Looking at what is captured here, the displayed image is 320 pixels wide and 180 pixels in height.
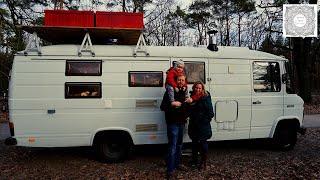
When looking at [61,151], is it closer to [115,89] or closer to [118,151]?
[118,151]

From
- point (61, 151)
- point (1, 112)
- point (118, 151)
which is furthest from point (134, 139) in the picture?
point (1, 112)

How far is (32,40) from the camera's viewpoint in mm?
7910

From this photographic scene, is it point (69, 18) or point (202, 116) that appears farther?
point (69, 18)

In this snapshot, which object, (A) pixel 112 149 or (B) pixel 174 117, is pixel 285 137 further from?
(A) pixel 112 149

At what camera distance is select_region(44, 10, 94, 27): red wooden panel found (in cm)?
773

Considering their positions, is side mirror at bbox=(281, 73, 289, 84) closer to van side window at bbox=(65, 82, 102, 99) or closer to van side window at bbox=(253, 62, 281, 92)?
van side window at bbox=(253, 62, 281, 92)

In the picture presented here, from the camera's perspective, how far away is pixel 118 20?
26.0 ft

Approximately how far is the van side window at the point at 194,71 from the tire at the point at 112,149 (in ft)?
6.40

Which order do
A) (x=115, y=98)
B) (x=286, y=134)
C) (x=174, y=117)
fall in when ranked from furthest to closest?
(x=286, y=134), (x=115, y=98), (x=174, y=117)

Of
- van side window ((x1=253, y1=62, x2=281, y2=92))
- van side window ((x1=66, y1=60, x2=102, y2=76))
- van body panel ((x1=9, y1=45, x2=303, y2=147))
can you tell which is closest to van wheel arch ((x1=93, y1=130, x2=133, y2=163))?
van body panel ((x1=9, y1=45, x2=303, y2=147))

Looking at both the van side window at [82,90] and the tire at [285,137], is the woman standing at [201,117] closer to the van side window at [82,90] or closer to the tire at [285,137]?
the van side window at [82,90]

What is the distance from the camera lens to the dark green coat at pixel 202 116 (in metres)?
7.50

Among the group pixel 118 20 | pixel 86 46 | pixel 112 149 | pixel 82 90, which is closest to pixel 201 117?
pixel 112 149

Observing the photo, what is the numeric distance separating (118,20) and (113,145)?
259 centimetres
